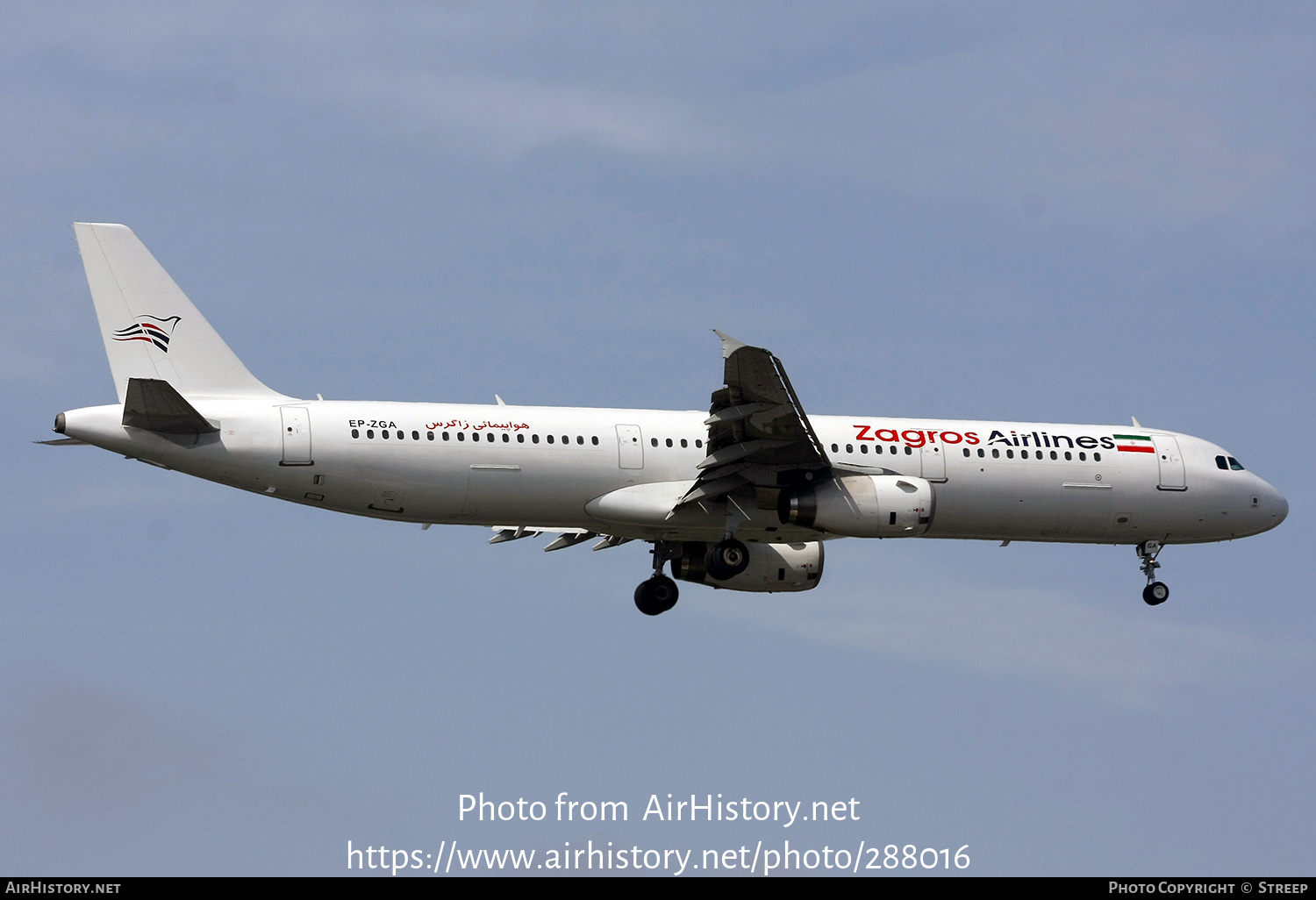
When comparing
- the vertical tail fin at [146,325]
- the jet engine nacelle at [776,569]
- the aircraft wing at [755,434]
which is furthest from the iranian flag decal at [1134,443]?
the vertical tail fin at [146,325]

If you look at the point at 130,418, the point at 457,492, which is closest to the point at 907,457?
the point at 457,492

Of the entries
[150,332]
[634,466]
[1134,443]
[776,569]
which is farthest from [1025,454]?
[150,332]

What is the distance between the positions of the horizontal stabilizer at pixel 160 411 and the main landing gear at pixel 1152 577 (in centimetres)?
2077

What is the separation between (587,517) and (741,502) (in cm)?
312

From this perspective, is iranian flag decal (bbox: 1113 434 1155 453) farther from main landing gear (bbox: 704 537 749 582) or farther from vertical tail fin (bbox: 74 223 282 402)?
vertical tail fin (bbox: 74 223 282 402)

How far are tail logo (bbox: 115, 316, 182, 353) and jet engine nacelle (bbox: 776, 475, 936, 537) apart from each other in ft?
40.6

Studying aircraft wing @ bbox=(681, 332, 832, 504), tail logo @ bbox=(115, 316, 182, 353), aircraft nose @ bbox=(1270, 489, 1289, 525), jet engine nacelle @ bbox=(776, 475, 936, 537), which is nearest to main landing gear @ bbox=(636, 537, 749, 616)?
aircraft wing @ bbox=(681, 332, 832, 504)

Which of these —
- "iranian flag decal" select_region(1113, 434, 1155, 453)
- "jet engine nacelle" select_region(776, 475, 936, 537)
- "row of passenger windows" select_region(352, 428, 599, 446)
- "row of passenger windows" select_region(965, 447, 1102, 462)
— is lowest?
"jet engine nacelle" select_region(776, 475, 936, 537)

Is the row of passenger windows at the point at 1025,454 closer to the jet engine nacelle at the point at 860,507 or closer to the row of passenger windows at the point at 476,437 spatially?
the jet engine nacelle at the point at 860,507

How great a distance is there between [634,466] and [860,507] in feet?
15.0

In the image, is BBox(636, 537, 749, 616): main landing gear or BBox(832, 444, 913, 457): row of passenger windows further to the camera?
BBox(636, 537, 749, 616): main landing gear

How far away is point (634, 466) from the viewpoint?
3344 centimetres

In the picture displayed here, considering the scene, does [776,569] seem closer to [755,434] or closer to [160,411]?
[755,434]

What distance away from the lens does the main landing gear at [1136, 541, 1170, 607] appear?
37.8m
